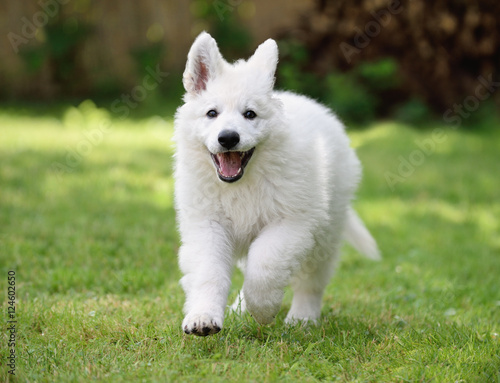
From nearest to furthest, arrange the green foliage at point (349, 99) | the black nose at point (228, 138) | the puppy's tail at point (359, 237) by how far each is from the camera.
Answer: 1. the black nose at point (228, 138)
2. the puppy's tail at point (359, 237)
3. the green foliage at point (349, 99)

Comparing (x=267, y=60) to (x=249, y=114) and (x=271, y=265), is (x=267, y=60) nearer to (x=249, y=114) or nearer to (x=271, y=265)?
(x=249, y=114)

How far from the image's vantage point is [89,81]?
43.8 ft

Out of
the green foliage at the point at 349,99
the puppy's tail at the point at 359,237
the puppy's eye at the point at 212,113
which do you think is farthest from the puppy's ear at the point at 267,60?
the green foliage at the point at 349,99

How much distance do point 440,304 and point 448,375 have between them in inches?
69.4

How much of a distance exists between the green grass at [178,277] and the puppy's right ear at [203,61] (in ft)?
4.91

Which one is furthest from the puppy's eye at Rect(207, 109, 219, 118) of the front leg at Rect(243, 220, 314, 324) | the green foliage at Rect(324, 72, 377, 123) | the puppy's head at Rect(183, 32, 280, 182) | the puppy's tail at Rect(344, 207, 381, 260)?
the green foliage at Rect(324, 72, 377, 123)

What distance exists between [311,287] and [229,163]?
1.24 meters

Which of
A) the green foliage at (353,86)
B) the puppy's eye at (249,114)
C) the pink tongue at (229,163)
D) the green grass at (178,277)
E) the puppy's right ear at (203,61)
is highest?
the green foliage at (353,86)

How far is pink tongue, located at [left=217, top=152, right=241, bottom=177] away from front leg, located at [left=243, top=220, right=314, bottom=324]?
0.41 meters

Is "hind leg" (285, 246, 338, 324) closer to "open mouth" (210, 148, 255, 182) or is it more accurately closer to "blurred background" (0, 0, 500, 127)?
"open mouth" (210, 148, 255, 182)

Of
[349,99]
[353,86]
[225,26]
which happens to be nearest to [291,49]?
[353,86]

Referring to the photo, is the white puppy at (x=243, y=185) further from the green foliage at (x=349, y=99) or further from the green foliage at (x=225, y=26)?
the green foliage at (x=225, y=26)

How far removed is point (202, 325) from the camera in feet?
10.9

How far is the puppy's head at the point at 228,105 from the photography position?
3.56 metres
